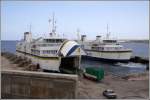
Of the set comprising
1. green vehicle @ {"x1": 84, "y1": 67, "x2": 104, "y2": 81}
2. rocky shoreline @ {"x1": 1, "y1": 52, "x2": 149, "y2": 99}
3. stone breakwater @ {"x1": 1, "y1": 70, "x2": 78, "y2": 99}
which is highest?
stone breakwater @ {"x1": 1, "y1": 70, "x2": 78, "y2": 99}

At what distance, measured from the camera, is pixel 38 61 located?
2806 centimetres

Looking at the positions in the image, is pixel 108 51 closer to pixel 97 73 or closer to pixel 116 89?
pixel 97 73

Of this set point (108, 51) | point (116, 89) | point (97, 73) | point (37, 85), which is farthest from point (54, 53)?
point (108, 51)

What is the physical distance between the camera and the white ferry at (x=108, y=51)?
Result: 149 ft

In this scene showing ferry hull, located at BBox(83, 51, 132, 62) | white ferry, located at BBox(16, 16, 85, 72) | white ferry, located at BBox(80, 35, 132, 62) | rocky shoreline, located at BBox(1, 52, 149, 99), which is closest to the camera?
rocky shoreline, located at BBox(1, 52, 149, 99)

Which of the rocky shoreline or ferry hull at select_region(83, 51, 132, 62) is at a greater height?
ferry hull at select_region(83, 51, 132, 62)

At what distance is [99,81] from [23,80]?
40.1 feet

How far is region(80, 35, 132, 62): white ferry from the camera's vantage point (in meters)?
45.4

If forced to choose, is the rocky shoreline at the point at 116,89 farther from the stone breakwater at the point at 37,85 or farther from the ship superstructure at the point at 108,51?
the ship superstructure at the point at 108,51

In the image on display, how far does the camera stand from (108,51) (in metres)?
46.0

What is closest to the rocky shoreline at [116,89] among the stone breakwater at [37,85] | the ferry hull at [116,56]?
the stone breakwater at [37,85]

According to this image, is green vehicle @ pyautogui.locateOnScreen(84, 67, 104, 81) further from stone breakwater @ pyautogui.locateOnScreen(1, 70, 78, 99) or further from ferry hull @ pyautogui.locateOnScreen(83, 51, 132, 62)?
ferry hull @ pyautogui.locateOnScreen(83, 51, 132, 62)

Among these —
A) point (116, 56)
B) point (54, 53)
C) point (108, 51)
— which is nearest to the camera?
point (54, 53)

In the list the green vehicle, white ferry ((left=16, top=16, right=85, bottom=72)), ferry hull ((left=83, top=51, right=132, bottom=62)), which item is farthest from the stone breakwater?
ferry hull ((left=83, top=51, right=132, bottom=62))
